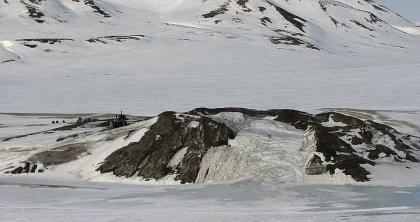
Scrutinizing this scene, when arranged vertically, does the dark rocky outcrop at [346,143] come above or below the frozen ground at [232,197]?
A: above

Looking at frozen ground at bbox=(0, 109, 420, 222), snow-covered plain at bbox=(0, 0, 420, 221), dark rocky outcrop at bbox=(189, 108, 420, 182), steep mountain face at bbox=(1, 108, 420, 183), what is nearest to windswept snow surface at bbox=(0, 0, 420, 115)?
snow-covered plain at bbox=(0, 0, 420, 221)

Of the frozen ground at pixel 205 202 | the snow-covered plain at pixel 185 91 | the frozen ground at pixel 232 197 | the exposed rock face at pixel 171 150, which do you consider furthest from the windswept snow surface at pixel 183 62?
the frozen ground at pixel 205 202

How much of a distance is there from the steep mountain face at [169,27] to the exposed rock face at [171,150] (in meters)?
80.5

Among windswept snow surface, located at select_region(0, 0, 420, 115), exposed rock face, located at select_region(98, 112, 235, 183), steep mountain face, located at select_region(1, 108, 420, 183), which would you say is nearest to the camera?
steep mountain face, located at select_region(1, 108, 420, 183)

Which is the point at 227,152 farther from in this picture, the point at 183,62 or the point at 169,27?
the point at 169,27

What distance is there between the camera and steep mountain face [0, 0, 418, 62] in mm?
124094

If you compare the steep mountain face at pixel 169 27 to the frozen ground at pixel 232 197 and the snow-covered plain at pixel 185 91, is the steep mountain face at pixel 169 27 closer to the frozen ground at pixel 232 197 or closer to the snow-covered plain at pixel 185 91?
the snow-covered plain at pixel 185 91

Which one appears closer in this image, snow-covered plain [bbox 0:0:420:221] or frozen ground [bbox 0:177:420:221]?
frozen ground [bbox 0:177:420:221]

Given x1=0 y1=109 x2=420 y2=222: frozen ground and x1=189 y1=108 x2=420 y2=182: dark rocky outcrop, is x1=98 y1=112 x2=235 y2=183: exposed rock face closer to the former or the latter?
x1=0 y1=109 x2=420 y2=222: frozen ground

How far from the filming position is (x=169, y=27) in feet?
488

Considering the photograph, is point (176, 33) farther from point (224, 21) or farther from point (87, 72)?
point (87, 72)

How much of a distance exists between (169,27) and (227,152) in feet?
426

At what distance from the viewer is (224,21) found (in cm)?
16800

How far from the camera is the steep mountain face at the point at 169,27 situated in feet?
407
